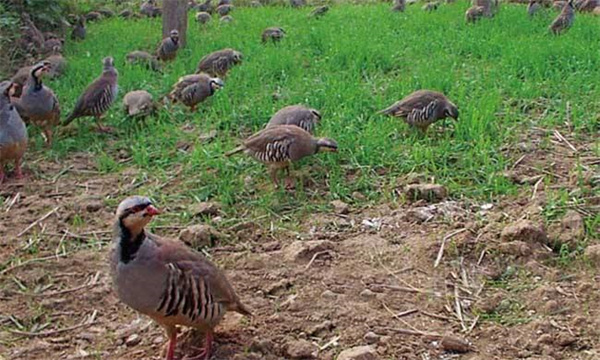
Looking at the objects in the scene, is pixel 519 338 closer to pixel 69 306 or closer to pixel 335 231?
pixel 335 231

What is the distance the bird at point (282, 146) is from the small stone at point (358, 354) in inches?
88.2

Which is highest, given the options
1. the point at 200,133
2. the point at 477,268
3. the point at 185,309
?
the point at 185,309

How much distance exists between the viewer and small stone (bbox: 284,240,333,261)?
4523 millimetres

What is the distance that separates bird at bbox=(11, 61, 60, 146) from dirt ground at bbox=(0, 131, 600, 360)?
1.59 m

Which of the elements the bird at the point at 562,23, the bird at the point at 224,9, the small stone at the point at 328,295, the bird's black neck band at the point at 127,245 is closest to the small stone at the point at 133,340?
the bird's black neck band at the point at 127,245

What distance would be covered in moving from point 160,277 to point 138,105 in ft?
13.2

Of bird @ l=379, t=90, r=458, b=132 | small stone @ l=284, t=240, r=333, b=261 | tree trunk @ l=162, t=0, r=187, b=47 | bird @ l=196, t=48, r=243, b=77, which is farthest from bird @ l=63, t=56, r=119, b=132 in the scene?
tree trunk @ l=162, t=0, r=187, b=47

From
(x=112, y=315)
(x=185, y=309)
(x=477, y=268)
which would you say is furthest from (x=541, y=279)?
(x=112, y=315)

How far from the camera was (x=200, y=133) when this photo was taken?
6852 millimetres

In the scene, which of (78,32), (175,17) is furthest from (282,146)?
(78,32)

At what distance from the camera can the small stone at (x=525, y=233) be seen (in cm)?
446

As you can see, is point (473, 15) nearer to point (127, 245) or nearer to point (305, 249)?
point (305, 249)

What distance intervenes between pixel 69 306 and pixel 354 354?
5.42 ft

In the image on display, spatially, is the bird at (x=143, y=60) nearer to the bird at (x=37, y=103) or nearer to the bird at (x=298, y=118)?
the bird at (x=37, y=103)
